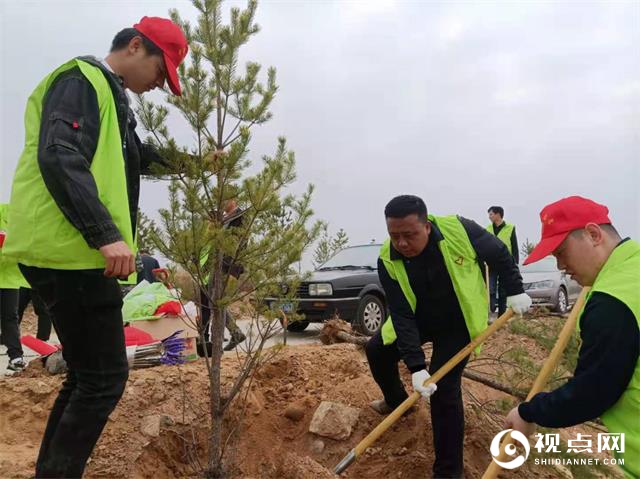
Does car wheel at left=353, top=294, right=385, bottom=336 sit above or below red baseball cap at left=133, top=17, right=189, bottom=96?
below

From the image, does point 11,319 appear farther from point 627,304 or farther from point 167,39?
point 627,304

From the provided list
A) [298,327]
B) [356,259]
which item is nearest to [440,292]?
[298,327]

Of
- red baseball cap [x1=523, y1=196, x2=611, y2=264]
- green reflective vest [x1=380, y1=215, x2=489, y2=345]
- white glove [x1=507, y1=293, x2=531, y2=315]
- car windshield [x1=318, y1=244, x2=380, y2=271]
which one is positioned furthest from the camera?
car windshield [x1=318, y1=244, x2=380, y2=271]

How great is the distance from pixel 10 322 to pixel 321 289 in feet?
13.9

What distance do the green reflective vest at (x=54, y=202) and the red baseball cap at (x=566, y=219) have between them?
148cm

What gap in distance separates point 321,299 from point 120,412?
15.9 ft

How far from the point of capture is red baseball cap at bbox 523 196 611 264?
1.89 meters

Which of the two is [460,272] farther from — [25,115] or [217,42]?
[25,115]

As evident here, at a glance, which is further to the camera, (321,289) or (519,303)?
(321,289)

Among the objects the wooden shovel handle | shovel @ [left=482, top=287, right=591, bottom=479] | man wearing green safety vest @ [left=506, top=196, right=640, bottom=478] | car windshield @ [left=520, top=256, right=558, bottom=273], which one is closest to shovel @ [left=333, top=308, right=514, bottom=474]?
the wooden shovel handle

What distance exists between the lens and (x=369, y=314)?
329 inches

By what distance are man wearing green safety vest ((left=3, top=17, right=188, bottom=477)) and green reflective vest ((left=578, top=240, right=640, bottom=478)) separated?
5.01ft

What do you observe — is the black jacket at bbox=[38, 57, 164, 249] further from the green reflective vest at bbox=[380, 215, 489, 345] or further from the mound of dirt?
the green reflective vest at bbox=[380, 215, 489, 345]

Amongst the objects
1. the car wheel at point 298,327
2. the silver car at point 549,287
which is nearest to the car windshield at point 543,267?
the silver car at point 549,287
